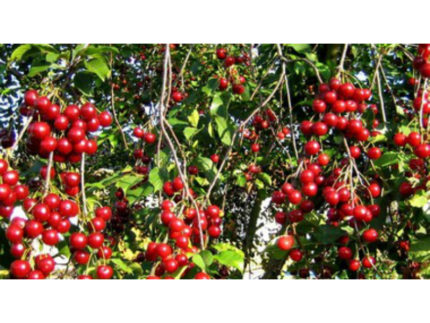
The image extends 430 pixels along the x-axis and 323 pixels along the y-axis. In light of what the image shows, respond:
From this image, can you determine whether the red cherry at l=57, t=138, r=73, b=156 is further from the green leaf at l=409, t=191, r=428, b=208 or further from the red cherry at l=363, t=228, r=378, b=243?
the green leaf at l=409, t=191, r=428, b=208

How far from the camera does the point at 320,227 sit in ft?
4.39

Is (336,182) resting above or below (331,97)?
below

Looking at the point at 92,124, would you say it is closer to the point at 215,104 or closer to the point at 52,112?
the point at 52,112

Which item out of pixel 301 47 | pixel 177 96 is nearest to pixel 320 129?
pixel 301 47

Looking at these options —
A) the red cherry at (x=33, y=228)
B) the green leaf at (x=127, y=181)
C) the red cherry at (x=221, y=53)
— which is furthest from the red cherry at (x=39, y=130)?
the red cherry at (x=221, y=53)

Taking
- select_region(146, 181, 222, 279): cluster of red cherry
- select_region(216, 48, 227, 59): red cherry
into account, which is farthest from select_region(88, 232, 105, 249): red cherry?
select_region(216, 48, 227, 59): red cherry

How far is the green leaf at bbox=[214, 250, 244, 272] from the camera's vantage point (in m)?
1.12

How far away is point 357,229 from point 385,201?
28 centimetres

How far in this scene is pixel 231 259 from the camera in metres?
1.14

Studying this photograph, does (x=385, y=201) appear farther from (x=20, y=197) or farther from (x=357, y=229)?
(x=20, y=197)

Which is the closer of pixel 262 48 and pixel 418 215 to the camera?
pixel 418 215

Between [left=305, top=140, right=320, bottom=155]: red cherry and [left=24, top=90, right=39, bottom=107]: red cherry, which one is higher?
[left=24, top=90, right=39, bottom=107]: red cherry
